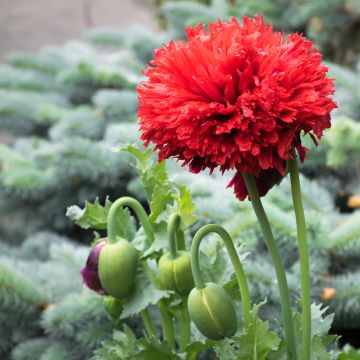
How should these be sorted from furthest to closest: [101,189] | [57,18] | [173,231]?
1. [57,18]
2. [101,189]
3. [173,231]

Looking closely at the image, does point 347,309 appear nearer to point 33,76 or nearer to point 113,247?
point 113,247

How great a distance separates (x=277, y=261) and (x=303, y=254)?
0.06 ft

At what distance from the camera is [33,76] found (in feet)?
→ 5.36

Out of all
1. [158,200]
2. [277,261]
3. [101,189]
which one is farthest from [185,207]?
[101,189]

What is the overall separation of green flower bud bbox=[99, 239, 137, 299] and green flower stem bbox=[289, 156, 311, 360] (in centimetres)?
14

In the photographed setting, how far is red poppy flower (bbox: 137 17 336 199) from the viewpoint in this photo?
396mm

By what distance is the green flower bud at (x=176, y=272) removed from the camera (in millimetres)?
509

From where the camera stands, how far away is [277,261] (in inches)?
18.0

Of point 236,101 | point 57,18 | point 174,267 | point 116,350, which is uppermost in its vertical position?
point 57,18

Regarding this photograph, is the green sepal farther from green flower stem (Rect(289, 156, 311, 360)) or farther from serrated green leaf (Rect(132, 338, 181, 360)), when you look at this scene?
green flower stem (Rect(289, 156, 311, 360))

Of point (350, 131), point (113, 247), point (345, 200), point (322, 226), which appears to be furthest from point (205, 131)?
point (345, 200)

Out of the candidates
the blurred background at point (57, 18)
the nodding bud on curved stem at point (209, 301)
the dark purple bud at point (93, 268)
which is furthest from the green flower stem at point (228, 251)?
the blurred background at point (57, 18)

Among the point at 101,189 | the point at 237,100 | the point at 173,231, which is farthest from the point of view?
the point at 101,189

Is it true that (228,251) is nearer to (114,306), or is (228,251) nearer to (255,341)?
(255,341)
